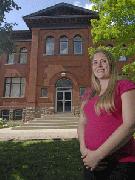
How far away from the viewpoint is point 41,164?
746 centimetres

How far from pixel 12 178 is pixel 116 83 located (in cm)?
429

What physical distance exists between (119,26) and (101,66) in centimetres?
1488

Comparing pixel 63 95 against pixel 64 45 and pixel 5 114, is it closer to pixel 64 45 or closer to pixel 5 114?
pixel 64 45

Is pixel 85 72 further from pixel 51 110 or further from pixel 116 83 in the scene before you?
pixel 116 83

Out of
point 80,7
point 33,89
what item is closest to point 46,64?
point 33,89

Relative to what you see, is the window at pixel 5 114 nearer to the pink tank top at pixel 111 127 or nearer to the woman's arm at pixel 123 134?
the pink tank top at pixel 111 127

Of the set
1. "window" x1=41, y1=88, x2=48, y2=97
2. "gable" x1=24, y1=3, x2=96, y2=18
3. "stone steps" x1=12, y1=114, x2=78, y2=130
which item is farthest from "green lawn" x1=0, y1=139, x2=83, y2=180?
"gable" x1=24, y1=3, x2=96, y2=18

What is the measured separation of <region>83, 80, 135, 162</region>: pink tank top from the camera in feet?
8.54

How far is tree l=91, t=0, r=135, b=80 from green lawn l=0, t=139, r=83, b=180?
928cm

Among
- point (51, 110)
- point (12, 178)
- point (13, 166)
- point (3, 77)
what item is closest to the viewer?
point (12, 178)

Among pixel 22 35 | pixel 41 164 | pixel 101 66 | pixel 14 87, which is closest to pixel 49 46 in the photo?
pixel 22 35

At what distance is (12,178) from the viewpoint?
630 centimetres

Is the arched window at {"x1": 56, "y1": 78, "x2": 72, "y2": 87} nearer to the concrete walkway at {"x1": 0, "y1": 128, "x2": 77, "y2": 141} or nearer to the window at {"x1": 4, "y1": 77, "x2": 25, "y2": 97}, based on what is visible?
the window at {"x1": 4, "y1": 77, "x2": 25, "y2": 97}

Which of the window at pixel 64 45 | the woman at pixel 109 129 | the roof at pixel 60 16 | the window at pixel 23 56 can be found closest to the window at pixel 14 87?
the window at pixel 23 56
